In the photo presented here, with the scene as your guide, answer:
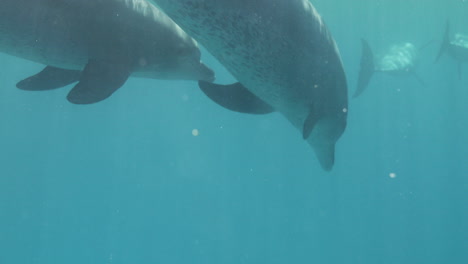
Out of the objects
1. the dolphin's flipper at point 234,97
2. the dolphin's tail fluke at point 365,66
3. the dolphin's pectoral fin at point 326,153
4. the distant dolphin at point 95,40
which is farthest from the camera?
the dolphin's tail fluke at point 365,66

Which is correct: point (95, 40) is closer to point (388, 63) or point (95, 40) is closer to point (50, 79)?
point (50, 79)

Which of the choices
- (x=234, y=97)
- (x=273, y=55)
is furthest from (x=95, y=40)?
(x=273, y=55)

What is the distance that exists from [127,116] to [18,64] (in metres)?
8.99

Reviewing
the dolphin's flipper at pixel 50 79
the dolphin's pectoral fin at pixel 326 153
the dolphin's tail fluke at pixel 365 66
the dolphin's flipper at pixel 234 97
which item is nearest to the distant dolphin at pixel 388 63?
the dolphin's tail fluke at pixel 365 66

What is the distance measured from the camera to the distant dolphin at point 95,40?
582cm

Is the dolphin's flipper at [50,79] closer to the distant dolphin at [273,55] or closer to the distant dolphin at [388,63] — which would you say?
the distant dolphin at [273,55]

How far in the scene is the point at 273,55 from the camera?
5.42 m

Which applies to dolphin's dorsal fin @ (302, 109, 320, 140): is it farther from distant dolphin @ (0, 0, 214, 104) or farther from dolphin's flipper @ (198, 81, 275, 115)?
distant dolphin @ (0, 0, 214, 104)

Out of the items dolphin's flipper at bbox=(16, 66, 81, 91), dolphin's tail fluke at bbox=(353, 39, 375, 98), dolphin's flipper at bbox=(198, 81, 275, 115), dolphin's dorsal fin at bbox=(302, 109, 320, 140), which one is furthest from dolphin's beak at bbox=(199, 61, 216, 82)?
dolphin's tail fluke at bbox=(353, 39, 375, 98)

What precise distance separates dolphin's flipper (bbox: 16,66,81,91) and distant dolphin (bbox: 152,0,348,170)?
2171mm

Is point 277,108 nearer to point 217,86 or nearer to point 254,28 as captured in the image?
point 217,86

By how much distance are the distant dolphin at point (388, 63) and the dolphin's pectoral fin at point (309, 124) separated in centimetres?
1384

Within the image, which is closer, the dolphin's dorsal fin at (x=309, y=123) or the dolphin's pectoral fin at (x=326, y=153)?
the dolphin's dorsal fin at (x=309, y=123)

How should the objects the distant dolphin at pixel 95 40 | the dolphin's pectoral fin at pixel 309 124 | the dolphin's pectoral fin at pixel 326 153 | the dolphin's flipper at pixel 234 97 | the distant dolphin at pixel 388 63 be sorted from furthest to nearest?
the distant dolphin at pixel 388 63 → the dolphin's pectoral fin at pixel 326 153 → the dolphin's flipper at pixel 234 97 → the dolphin's pectoral fin at pixel 309 124 → the distant dolphin at pixel 95 40
